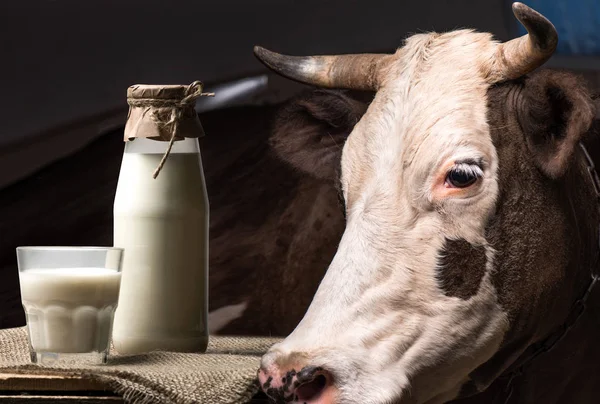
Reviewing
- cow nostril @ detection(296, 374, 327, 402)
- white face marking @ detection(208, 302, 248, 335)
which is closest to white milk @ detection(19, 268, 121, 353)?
cow nostril @ detection(296, 374, 327, 402)

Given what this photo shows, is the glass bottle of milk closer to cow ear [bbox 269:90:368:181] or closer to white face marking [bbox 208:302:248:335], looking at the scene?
cow ear [bbox 269:90:368:181]

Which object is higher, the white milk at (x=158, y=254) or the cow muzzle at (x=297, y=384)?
the white milk at (x=158, y=254)

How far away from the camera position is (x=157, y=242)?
132 centimetres

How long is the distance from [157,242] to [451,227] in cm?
35

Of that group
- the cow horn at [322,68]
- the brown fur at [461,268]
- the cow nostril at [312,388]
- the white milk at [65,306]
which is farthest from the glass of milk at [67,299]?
the cow horn at [322,68]

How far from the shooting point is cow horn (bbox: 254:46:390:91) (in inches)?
61.9

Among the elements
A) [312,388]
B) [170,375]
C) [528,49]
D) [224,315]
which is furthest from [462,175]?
[224,315]

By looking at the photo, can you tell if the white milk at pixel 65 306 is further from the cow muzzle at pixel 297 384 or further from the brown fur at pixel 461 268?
the brown fur at pixel 461 268

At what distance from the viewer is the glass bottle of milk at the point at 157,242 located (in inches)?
51.8

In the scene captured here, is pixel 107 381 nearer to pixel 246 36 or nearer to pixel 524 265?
pixel 524 265

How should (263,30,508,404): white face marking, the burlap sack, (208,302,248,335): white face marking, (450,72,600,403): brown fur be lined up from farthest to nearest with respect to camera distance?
(208,302,248,335): white face marking < (450,72,600,403): brown fur < (263,30,508,404): white face marking < the burlap sack

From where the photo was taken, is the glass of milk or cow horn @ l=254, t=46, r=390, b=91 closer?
the glass of milk

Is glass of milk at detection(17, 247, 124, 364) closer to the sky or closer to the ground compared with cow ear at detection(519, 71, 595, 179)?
closer to the ground

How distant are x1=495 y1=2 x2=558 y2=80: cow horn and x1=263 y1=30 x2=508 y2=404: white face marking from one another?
25mm
